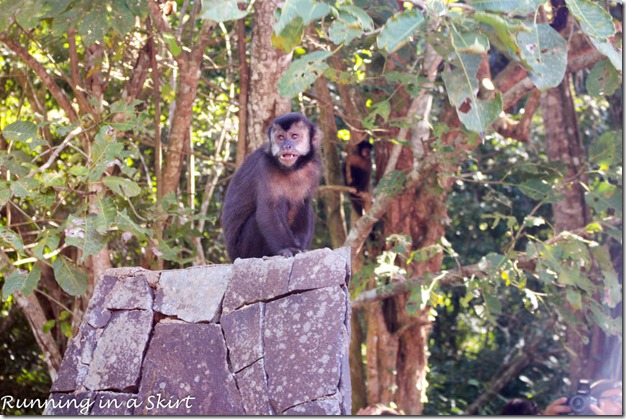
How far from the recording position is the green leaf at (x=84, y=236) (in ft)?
16.5

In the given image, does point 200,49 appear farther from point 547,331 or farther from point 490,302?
point 547,331

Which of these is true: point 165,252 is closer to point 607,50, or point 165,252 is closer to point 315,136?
point 315,136

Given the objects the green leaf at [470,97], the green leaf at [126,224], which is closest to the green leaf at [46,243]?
the green leaf at [126,224]

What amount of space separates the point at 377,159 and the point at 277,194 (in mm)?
3463

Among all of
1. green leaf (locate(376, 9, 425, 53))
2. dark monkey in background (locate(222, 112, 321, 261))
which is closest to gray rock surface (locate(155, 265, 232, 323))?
dark monkey in background (locate(222, 112, 321, 261))

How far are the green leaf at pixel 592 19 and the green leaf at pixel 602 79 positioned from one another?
69.6 inches

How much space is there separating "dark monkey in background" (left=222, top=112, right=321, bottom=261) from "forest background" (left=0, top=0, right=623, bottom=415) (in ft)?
1.23

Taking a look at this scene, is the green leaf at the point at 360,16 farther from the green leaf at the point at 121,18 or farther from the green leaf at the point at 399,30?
the green leaf at the point at 121,18

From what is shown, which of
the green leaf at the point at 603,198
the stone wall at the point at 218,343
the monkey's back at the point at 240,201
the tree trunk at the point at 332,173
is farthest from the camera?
the tree trunk at the point at 332,173

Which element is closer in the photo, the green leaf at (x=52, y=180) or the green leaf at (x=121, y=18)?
the green leaf at (x=52, y=180)

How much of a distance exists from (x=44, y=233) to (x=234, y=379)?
1.91 m

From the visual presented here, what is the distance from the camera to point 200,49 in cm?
698

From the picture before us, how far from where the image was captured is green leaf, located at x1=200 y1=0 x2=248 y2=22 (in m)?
3.57

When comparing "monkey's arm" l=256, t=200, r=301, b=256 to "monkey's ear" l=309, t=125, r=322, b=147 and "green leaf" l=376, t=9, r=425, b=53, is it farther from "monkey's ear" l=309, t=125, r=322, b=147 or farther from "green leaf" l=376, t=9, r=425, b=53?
"green leaf" l=376, t=9, r=425, b=53
